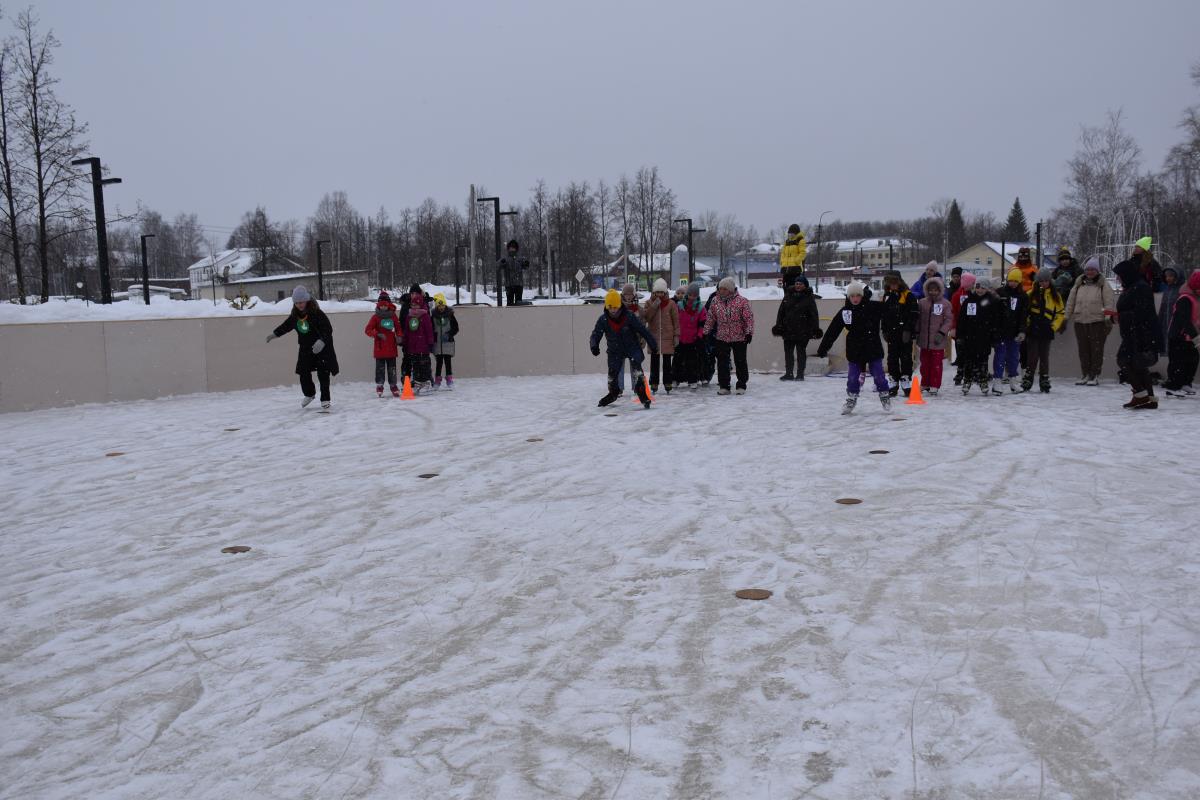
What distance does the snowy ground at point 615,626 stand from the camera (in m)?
3.01

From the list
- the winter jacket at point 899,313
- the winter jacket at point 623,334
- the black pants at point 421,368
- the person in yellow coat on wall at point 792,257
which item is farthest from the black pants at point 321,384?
the winter jacket at point 899,313

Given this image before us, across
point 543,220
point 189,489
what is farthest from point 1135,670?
point 543,220

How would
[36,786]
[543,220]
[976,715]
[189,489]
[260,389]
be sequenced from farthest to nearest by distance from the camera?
[543,220]
[260,389]
[189,489]
[976,715]
[36,786]

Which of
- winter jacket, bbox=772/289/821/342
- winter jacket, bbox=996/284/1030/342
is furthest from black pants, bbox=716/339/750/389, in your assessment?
winter jacket, bbox=996/284/1030/342

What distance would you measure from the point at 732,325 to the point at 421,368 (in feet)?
15.8

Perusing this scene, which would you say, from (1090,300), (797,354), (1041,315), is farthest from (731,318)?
(1090,300)

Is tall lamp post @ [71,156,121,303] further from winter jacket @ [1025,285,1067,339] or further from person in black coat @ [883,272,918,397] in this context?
winter jacket @ [1025,285,1067,339]

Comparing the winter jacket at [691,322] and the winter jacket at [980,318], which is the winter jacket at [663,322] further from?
the winter jacket at [980,318]

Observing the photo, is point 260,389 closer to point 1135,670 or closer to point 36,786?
point 36,786

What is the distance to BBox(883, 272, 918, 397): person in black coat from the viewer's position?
1151 centimetres

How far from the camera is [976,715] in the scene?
324 cm

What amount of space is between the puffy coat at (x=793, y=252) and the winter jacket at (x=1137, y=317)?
539 cm

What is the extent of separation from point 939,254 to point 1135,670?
129289 mm

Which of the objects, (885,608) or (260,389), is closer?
(885,608)
